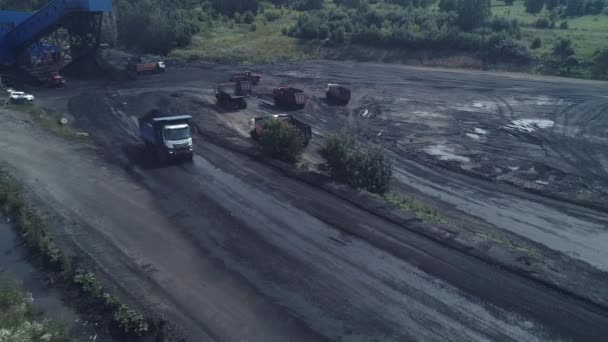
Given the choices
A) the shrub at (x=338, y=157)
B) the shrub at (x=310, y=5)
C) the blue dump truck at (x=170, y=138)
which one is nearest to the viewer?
the shrub at (x=338, y=157)

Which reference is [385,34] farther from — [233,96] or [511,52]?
[233,96]

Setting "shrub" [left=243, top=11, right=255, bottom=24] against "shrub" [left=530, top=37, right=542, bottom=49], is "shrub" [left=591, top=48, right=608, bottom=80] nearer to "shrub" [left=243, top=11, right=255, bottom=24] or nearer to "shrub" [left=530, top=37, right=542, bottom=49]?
"shrub" [left=530, top=37, right=542, bottom=49]

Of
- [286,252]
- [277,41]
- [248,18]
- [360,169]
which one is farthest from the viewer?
[248,18]

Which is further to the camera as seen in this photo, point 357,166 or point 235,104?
point 235,104

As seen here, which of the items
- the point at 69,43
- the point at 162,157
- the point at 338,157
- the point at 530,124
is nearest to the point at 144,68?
the point at 69,43

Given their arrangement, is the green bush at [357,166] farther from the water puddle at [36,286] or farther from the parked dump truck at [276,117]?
the water puddle at [36,286]

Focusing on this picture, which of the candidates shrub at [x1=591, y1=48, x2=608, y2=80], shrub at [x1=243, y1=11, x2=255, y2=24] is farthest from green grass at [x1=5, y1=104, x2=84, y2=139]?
shrub at [x1=591, y1=48, x2=608, y2=80]

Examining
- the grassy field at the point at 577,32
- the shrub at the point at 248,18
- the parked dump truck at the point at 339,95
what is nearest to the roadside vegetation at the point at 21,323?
the parked dump truck at the point at 339,95

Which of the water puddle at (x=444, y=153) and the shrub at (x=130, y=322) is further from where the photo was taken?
the water puddle at (x=444, y=153)
